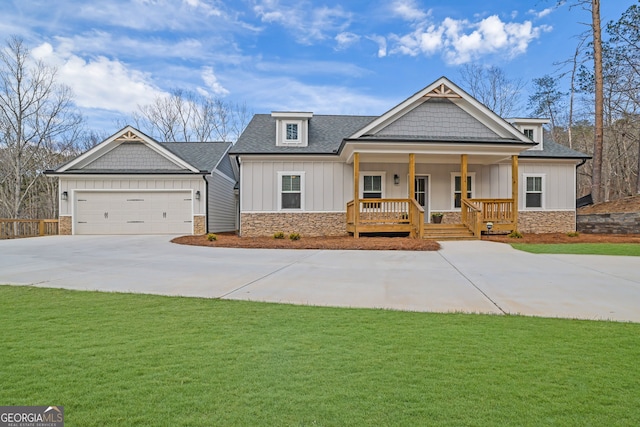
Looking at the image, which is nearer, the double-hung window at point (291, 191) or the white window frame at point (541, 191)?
the double-hung window at point (291, 191)

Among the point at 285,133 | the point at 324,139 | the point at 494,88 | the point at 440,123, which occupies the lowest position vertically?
the point at 324,139

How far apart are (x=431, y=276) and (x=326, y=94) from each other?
2487 centimetres

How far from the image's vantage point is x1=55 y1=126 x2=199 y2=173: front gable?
55.2 ft

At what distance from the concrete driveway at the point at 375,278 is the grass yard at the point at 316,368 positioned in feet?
2.36

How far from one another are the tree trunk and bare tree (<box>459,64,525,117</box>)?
9.36 meters

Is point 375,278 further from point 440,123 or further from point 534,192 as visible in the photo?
point 534,192

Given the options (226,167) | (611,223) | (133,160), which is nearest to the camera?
(611,223)

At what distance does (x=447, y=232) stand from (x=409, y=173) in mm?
2645

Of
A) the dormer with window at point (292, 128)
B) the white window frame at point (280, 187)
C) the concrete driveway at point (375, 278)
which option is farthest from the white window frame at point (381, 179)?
the concrete driveway at point (375, 278)

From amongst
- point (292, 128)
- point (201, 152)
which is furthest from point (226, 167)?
point (292, 128)

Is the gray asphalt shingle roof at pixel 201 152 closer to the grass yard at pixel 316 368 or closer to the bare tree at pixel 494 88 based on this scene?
the grass yard at pixel 316 368

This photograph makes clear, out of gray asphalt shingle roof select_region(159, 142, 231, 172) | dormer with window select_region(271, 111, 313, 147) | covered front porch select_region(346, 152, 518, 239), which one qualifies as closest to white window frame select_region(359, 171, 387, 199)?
covered front porch select_region(346, 152, 518, 239)

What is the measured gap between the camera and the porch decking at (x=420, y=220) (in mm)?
13031

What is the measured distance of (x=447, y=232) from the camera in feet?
43.7
